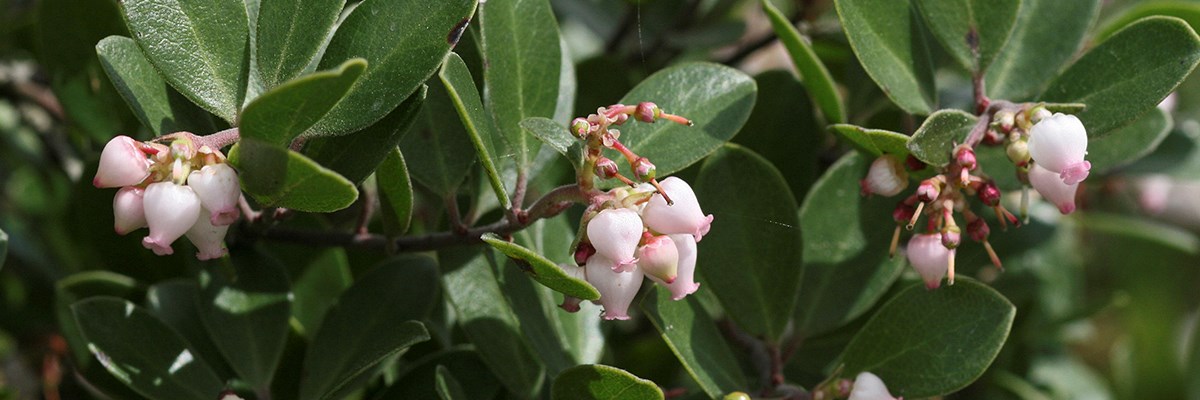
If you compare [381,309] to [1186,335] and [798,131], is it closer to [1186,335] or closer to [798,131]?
[798,131]

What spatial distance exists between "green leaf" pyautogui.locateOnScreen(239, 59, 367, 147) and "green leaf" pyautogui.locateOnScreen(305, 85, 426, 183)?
0.35ft

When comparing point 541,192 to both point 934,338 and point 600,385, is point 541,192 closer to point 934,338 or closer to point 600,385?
point 600,385

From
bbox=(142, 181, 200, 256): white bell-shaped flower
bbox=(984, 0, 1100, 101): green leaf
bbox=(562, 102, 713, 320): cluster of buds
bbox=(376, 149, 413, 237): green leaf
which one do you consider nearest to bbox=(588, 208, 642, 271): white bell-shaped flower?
bbox=(562, 102, 713, 320): cluster of buds

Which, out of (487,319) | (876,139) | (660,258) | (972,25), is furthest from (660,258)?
(972,25)

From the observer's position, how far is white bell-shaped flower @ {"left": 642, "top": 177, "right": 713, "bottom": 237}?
36.6 inches

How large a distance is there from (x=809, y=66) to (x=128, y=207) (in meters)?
0.67

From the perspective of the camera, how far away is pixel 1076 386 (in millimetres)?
2158

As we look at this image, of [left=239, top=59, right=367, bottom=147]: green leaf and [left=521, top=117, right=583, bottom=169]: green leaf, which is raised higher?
[left=239, top=59, right=367, bottom=147]: green leaf

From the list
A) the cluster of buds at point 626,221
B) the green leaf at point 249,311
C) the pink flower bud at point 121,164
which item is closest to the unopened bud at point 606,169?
the cluster of buds at point 626,221

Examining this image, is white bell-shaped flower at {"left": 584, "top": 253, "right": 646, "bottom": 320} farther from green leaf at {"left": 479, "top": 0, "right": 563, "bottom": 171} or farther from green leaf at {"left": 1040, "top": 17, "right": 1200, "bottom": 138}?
green leaf at {"left": 1040, "top": 17, "right": 1200, "bottom": 138}

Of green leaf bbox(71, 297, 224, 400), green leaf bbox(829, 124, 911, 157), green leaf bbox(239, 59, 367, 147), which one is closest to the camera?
green leaf bbox(239, 59, 367, 147)

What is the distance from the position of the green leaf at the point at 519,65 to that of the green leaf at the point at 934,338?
391 mm

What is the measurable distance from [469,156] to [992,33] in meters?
0.55

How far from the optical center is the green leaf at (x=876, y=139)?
101 centimetres
